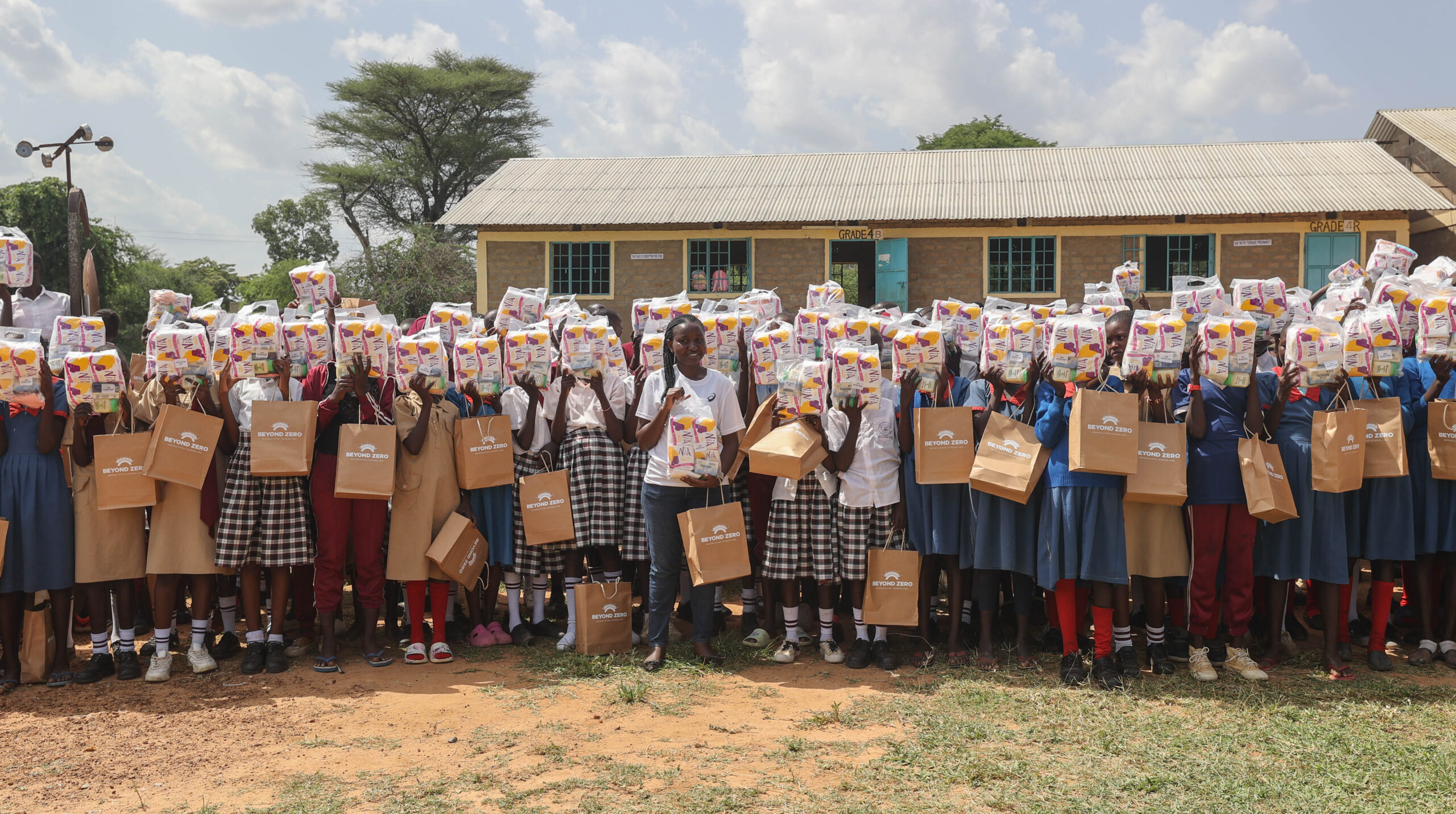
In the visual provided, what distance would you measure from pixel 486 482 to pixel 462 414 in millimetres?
434

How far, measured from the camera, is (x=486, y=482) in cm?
530

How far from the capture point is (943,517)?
16.3 feet

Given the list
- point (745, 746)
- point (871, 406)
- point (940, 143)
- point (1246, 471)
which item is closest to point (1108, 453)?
point (1246, 471)

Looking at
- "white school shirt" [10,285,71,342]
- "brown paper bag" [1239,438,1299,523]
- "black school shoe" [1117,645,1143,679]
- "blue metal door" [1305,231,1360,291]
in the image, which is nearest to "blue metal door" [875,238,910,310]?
"blue metal door" [1305,231,1360,291]

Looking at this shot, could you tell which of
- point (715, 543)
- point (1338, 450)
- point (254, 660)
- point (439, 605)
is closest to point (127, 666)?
point (254, 660)

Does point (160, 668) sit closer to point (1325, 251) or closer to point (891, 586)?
point (891, 586)

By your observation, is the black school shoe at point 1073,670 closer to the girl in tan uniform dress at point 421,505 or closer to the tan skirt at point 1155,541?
the tan skirt at point 1155,541

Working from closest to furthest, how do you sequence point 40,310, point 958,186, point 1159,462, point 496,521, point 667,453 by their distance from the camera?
1. point 1159,462
2. point 667,453
3. point 496,521
4. point 40,310
5. point 958,186

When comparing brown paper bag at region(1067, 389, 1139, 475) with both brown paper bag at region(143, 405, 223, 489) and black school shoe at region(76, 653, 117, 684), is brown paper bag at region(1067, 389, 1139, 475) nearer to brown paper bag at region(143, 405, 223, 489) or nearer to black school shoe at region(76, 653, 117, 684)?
brown paper bag at region(143, 405, 223, 489)

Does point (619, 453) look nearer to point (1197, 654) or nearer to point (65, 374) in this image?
point (65, 374)

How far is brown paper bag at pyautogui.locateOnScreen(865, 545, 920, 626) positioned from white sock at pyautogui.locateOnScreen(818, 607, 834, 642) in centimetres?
25

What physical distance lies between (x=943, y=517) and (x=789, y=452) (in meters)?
0.90

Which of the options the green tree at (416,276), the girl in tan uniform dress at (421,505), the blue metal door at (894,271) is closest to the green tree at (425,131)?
the green tree at (416,276)

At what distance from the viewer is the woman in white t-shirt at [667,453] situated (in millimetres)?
4914
